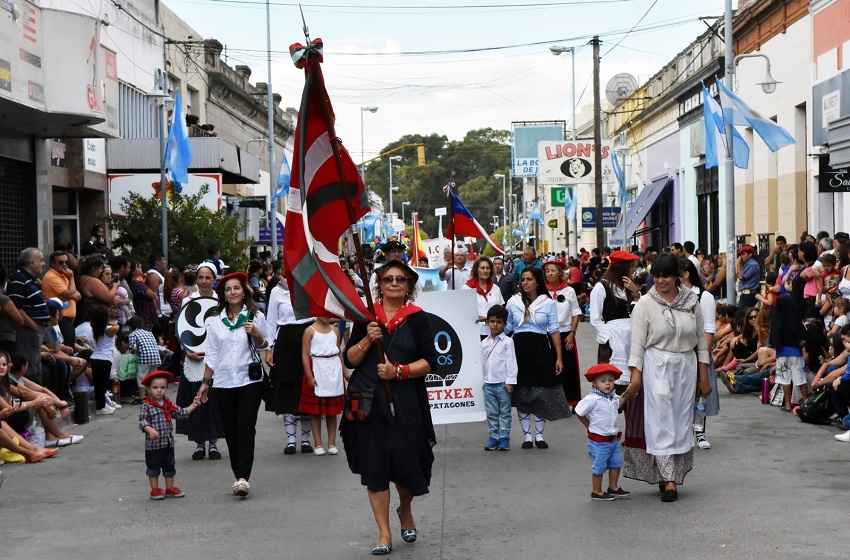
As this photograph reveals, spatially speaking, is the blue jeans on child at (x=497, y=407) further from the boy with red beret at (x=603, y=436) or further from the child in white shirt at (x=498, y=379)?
the boy with red beret at (x=603, y=436)

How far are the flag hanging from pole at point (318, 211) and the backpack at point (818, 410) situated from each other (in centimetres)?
680

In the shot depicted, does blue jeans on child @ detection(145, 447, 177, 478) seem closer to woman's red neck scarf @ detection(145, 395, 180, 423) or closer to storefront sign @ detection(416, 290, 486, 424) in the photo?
woman's red neck scarf @ detection(145, 395, 180, 423)

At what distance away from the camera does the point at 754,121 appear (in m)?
23.0

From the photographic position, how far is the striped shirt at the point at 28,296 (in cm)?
1320

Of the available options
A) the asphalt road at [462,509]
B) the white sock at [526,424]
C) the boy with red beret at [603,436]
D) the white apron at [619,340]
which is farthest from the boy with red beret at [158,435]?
the white apron at [619,340]

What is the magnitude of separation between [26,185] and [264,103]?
32712 mm

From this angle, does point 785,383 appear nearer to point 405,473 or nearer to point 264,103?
point 405,473

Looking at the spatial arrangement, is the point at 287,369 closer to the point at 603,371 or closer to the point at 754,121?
the point at 603,371

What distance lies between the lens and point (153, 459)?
30.2 feet

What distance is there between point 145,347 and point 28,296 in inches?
115

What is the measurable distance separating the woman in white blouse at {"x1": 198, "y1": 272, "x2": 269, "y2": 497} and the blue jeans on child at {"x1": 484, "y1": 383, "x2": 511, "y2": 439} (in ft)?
8.27

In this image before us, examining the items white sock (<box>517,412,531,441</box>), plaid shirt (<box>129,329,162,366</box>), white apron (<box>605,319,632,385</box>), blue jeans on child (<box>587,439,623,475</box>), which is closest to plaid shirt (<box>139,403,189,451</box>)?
blue jeans on child (<box>587,439,623,475</box>)

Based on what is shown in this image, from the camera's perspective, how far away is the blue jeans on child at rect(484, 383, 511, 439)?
1127cm

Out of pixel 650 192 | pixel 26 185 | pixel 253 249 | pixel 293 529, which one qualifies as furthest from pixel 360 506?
pixel 650 192
